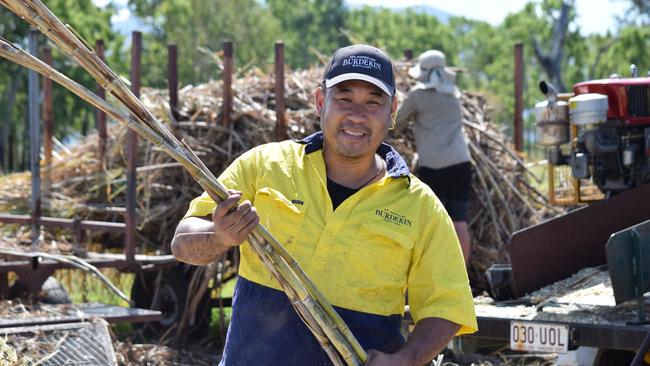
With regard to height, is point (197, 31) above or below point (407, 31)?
below

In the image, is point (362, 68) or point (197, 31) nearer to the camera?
point (362, 68)

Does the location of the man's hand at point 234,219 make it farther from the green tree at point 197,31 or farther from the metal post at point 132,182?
the green tree at point 197,31

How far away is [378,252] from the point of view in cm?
330

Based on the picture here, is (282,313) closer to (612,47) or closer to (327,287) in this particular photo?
(327,287)

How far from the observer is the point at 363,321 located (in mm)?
3336

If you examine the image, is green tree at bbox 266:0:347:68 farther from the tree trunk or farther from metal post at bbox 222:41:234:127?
metal post at bbox 222:41:234:127

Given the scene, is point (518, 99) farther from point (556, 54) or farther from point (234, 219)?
point (556, 54)

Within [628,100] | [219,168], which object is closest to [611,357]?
[628,100]

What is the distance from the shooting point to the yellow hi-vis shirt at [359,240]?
3.29m

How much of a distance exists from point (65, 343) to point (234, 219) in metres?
3.22

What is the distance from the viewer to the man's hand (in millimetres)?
2975

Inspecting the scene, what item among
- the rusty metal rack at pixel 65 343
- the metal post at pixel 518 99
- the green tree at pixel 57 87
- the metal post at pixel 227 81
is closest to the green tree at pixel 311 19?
the green tree at pixel 57 87

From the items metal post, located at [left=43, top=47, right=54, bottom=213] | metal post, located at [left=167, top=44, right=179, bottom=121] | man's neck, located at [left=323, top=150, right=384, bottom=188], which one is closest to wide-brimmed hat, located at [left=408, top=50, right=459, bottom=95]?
metal post, located at [left=167, top=44, right=179, bottom=121]

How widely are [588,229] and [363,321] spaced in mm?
3184
